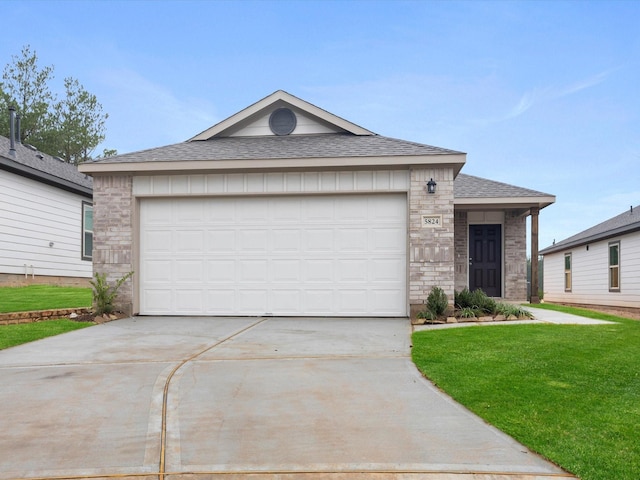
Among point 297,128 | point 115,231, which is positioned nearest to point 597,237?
point 297,128

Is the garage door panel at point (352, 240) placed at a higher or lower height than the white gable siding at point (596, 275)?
higher

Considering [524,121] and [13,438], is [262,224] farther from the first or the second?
[524,121]

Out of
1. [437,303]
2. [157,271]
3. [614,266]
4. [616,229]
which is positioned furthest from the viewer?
[614,266]

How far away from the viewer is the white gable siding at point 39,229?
15484 millimetres

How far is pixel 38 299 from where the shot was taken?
1265 cm

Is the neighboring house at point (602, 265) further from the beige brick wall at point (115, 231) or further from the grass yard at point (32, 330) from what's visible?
the grass yard at point (32, 330)

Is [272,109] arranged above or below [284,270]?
above

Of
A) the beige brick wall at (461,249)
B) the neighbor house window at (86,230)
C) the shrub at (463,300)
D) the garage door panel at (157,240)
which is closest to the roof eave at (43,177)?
the neighbor house window at (86,230)

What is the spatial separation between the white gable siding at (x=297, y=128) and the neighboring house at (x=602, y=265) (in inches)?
400

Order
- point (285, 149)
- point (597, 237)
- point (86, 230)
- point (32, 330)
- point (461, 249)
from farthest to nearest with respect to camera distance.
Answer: point (86, 230), point (597, 237), point (461, 249), point (285, 149), point (32, 330)

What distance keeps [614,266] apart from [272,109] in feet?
42.8

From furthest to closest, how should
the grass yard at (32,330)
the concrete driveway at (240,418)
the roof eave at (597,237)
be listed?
the roof eave at (597,237) → the grass yard at (32,330) → the concrete driveway at (240,418)

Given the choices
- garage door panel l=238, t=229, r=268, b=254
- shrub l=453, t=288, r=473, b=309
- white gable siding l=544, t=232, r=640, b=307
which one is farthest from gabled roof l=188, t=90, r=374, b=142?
white gable siding l=544, t=232, r=640, b=307

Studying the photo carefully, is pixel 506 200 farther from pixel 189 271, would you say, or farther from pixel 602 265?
pixel 189 271
